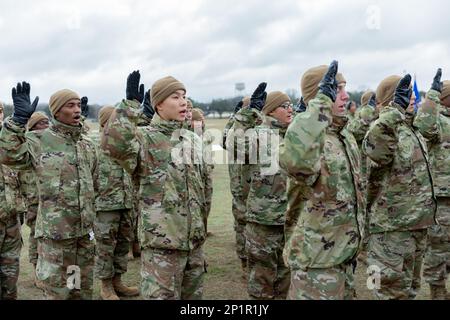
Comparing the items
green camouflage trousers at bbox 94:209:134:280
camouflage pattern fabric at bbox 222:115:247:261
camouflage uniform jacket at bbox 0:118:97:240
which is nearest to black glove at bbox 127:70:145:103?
camouflage uniform jacket at bbox 0:118:97:240

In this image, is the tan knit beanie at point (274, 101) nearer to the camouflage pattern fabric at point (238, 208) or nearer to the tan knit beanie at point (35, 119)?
the camouflage pattern fabric at point (238, 208)

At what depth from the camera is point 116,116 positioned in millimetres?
3992

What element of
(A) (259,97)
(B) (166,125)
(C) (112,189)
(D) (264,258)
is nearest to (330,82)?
(B) (166,125)

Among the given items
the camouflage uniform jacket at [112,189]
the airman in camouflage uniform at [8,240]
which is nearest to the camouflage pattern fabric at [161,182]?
the airman in camouflage uniform at [8,240]

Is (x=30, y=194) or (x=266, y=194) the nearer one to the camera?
(x=266, y=194)

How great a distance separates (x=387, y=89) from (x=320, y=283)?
102 inches

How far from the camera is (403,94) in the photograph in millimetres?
4777

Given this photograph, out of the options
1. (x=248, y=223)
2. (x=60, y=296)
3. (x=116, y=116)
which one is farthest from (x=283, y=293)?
(x=116, y=116)

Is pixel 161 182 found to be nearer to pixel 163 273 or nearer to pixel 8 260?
pixel 163 273

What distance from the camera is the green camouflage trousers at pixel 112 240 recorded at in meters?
6.77

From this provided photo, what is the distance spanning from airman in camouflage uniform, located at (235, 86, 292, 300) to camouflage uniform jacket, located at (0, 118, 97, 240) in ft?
6.12

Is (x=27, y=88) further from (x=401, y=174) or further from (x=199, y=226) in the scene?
(x=401, y=174)
